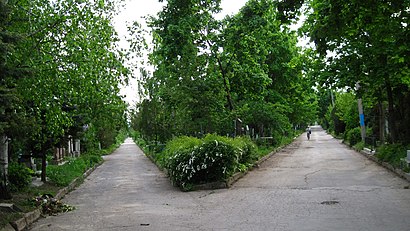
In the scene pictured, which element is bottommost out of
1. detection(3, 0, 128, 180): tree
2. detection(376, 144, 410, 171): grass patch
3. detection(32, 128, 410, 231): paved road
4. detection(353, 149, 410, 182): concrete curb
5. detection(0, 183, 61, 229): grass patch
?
detection(32, 128, 410, 231): paved road

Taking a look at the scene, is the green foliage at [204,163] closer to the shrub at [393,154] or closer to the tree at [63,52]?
the tree at [63,52]

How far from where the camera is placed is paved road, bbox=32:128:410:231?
25.1ft

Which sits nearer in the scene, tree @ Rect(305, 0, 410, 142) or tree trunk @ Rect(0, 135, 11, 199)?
tree @ Rect(305, 0, 410, 142)

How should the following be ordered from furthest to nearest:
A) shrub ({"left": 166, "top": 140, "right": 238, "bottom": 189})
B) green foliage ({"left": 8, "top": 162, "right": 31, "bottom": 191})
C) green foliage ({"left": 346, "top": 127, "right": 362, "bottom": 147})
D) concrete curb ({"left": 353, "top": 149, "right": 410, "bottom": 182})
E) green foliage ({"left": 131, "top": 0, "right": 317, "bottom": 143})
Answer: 1. green foliage ({"left": 346, "top": 127, "right": 362, "bottom": 147})
2. green foliage ({"left": 131, "top": 0, "right": 317, "bottom": 143})
3. shrub ({"left": 166, "top": 140, "right": 238, "bottom": 189})
4. concrete curb ({"left": 353, "top": 149, "right": 410, "bottom": 182})
5. green foliage ({"left": 8, "top": 162, "right": 31, "bottom": 191})

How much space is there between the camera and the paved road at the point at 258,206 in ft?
25.1

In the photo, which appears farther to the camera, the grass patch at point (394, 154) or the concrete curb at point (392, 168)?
the grass patch at point (394, 154)

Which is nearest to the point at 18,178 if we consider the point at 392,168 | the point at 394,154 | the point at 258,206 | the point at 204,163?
the point at 204,163

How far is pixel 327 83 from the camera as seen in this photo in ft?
70.8

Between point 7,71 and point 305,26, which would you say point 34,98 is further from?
Result: point 305,26

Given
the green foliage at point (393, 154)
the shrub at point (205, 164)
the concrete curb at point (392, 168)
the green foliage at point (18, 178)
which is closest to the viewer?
the green foliage at point (18, 178)

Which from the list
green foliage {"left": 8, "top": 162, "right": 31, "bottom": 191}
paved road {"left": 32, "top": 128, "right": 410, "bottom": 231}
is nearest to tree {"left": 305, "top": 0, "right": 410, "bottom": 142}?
paved road {"left": 32, "top": 128, "right": 410, "bottom": 231}

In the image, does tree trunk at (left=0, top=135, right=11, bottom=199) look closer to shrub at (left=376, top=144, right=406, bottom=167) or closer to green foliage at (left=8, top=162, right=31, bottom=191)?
green foliage at (left=8, top=162, right=31, bottom=191)

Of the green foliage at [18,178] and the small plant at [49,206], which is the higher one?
the green foliage at [18,178]

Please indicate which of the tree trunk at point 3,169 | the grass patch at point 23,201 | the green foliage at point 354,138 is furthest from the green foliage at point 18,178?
the green foliage at point 354,138
